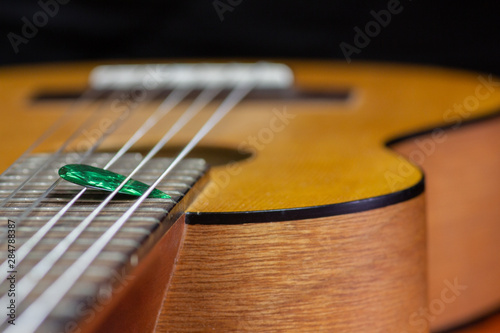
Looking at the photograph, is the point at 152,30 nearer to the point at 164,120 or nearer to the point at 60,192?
the point at 164,120

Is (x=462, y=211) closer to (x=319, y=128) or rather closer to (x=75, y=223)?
(x=319, y=128)

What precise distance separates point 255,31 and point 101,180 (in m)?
1.20

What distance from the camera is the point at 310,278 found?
2.15ft

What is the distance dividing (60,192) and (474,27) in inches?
53.3

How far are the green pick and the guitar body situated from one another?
0.15 ft

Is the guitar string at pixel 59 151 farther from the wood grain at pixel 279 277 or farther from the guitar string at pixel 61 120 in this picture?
the wood grain at pixel 279 277

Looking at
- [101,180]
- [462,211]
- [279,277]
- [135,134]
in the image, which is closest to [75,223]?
[101,180]

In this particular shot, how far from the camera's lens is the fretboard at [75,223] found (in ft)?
1.45

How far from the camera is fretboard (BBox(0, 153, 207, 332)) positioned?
44cm

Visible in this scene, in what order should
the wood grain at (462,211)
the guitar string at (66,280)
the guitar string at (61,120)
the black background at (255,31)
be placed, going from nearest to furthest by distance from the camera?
the guitar string at (66,280) → the guitar string at (61,120) → the wood grain at (462,211) → the black background at (255,31)

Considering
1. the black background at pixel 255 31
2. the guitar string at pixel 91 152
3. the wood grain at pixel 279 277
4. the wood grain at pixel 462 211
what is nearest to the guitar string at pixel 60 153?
the guitar string at pixel 91 152

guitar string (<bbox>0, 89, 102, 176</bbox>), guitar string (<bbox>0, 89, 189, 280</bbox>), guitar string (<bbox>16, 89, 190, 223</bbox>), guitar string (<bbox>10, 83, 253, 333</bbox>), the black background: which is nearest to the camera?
guitar string (<bbox>10, 83, 253, 333</bbox>)

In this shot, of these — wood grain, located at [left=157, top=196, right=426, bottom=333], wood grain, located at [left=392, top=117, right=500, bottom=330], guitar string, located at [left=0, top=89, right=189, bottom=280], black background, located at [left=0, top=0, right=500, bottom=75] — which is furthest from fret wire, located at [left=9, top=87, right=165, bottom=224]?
black background, located at [left=0, top=0, right=500, bottom=75]

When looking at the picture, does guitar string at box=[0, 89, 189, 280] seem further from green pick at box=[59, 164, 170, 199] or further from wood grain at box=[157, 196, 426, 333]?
wood grain at box=[157, 196, 426, 333]
